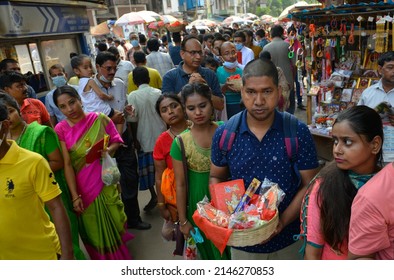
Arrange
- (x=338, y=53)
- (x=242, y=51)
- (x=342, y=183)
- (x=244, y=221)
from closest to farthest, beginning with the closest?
1. (x=342, y=183)
2. (x=244, y=221)
3. (x=338, y=53)
4. (x=242, y=51)


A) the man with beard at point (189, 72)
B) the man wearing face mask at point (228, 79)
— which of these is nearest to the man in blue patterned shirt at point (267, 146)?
the man with beard at point (189, 72)

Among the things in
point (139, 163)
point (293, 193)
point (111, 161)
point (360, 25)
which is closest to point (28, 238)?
point (111, 161)

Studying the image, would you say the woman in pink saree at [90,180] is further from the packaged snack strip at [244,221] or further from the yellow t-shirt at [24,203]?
the packaged snack strip at [244,221]

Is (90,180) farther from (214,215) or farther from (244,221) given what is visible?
(244,221)

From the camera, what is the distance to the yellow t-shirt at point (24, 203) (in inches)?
66.6

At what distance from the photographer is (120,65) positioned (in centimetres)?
582

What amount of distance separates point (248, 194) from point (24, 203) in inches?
45.1

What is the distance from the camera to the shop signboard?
5434 mm

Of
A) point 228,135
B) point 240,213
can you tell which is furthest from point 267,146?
point 240,213

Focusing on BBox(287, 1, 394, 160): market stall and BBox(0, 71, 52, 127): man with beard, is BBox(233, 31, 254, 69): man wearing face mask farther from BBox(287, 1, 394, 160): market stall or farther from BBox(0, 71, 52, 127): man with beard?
BBox(0, 71, 52, 127): man with beard

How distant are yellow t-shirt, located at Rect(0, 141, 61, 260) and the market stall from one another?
11.4 feet

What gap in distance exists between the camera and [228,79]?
4234 mm

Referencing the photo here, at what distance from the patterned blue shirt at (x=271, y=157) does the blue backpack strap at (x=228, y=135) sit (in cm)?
2

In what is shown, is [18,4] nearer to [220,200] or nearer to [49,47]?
[49,47]
